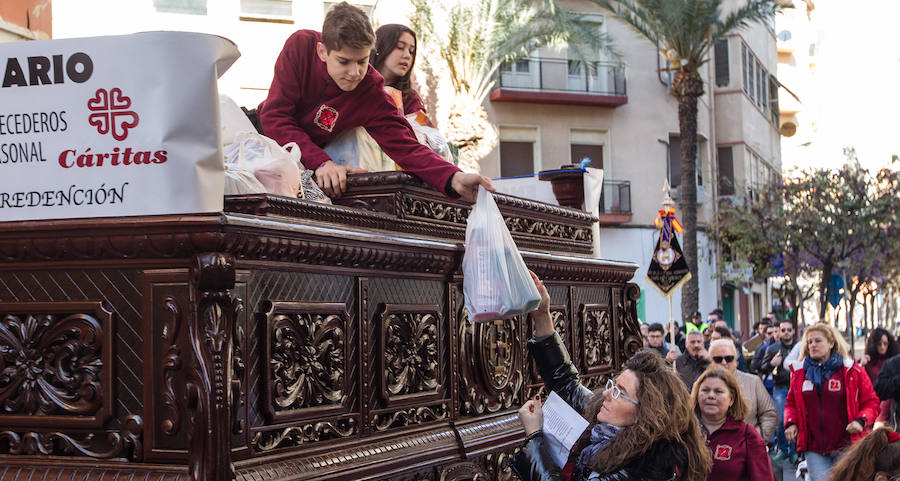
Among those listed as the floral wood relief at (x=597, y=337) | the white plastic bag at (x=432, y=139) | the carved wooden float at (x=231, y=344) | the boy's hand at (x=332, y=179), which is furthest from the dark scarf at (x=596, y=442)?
the floral wood relief at (x=597, y=337)

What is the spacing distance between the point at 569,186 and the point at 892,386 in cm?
540

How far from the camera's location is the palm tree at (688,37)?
24.2m

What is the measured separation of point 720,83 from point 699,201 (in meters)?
4.45

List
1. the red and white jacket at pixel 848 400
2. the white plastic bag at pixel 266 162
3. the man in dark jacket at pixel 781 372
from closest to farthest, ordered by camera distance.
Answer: the white plastic bag at pixel 266 162 < the red and white jacket at pixel 848 400 < the man in dark jacket at pixel 781 372

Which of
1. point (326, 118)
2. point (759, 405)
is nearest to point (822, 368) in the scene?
point (759, 405)

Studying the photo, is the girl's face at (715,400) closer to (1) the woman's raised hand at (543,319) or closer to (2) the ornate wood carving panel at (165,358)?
(1) the woman's raised hand at (543,319)

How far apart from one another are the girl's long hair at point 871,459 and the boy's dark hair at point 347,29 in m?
2.43

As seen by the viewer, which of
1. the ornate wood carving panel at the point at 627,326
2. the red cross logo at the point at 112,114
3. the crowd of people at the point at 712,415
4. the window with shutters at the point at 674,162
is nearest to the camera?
the red cross logo at the point at 112,114

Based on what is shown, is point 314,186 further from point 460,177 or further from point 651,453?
point 651,453

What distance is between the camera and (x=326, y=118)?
486 centimetres

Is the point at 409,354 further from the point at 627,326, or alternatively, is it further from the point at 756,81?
the point at 756,81

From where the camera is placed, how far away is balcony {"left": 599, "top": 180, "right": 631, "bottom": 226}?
3175 cm

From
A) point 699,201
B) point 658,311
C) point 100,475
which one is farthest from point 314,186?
point 699,201

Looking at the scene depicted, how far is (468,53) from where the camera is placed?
1036 inches
